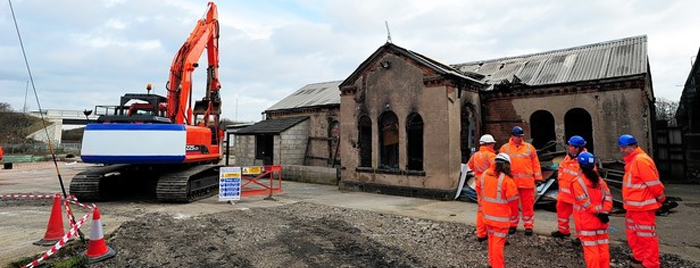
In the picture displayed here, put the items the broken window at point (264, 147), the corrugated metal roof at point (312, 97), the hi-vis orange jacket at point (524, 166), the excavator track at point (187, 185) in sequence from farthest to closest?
the corrugated metal roof at point (312, 97)
the broken window at point (264, 147)
the excavator track at point (187, 185)
the hi-vis orange jacket at point (524, 166)

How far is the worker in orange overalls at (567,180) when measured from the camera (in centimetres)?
492

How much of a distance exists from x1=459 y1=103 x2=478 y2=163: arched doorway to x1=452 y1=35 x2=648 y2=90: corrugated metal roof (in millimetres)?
1860

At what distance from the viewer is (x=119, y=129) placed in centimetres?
836

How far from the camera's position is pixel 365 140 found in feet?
41.1

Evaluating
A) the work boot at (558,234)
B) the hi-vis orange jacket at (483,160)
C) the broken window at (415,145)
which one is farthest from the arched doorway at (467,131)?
the work boot at (558,234)

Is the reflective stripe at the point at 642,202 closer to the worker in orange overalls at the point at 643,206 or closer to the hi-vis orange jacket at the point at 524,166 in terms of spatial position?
the worker in orange overalls at the point at 643,206

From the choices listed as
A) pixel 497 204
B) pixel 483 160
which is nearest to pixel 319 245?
pixel 497 204

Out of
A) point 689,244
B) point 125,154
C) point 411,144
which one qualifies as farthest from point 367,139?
point 689,244

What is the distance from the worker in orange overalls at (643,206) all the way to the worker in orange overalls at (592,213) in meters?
0.46

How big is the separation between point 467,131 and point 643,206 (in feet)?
23.6

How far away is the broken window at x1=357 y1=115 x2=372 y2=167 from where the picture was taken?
12.2 metres

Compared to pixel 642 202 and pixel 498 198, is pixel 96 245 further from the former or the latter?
pixel 642 202

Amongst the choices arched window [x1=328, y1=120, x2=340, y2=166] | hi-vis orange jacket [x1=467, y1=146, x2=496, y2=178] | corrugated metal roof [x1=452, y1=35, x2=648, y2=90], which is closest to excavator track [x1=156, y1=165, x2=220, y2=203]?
hi-vis orange jacket [x1=467, y1=146, x2=496, y2=178]

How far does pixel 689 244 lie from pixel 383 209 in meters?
5.44
